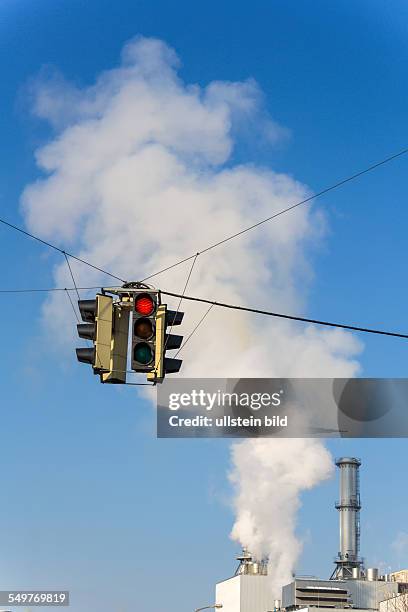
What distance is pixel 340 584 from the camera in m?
144

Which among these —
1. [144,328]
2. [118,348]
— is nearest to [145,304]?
[144,328]

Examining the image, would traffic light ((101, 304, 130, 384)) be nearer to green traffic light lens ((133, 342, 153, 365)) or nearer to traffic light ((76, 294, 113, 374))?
traffic light ((76, 294, 113, 374))

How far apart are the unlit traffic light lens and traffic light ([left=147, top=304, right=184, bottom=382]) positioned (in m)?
0.12

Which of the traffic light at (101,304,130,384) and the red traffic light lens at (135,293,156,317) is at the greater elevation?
the red traffic light lens at (135,293,156,317)

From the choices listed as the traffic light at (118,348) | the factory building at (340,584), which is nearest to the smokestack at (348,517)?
the factory building at (340,584)

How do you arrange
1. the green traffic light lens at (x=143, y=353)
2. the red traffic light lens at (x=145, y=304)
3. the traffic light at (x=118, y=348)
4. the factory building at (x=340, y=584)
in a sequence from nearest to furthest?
the green traffic light lens at (x=143, y=353) < the traffic light at (x=118, y=348) < the red traffic light lens at (x=145, y=304) < the factory building at (x=340, y=584)

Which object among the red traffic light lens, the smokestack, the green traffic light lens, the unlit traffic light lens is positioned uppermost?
the smokestack

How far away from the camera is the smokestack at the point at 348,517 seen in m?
148

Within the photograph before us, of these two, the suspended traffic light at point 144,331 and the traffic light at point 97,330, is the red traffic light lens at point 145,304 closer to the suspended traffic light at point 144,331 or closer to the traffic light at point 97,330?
the suspended traffic light at point 144,331

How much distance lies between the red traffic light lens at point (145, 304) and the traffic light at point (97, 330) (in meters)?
0.52

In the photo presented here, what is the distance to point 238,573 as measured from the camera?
16312 cm

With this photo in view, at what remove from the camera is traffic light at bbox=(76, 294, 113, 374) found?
592 inches

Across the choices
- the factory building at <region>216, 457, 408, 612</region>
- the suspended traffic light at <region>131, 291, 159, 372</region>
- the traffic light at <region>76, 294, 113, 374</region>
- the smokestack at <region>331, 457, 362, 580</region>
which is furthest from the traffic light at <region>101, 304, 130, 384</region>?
the smokestack at <region>331, 457, 362, 580</region>

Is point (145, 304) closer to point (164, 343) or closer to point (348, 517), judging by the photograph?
point (164, 343)
